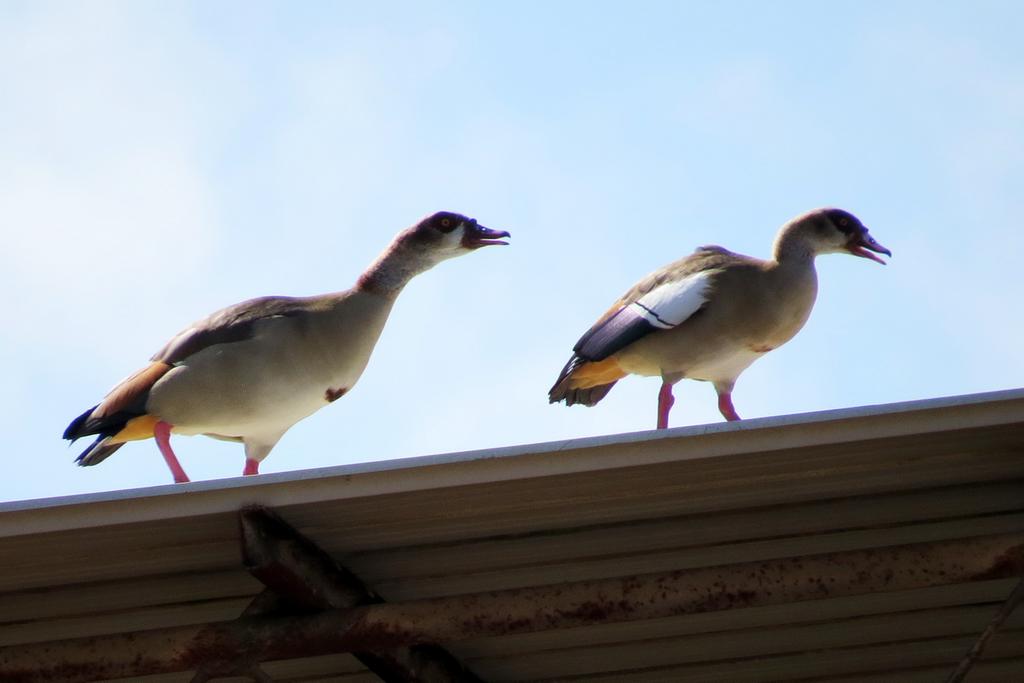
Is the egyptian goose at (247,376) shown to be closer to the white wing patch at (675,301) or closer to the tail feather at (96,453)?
the tail feather at (96,453)

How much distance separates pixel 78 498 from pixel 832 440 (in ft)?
7.82

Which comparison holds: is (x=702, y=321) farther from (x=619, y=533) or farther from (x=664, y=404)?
(x=619, y=533)

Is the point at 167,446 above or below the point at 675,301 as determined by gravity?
below

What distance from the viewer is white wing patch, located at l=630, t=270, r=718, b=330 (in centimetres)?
786

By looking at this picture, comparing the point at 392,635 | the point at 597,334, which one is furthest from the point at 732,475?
the point at 597,334

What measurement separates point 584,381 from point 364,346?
46.9 inches

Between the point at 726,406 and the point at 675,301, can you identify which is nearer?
the point at 675,301

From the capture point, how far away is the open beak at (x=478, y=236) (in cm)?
885

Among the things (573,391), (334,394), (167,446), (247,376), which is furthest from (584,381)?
(167,446)

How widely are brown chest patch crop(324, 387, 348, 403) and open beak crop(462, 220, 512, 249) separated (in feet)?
4.17

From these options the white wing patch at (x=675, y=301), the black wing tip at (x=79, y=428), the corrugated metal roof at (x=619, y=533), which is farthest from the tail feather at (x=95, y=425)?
the white wing patch at (x=675, y=301)

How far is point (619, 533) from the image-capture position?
5.41m

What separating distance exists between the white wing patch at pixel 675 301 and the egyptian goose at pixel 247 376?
1.41 m

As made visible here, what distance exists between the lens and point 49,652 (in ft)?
17.3
